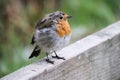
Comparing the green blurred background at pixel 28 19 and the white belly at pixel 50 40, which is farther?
the green blurred background at pixel 28 19

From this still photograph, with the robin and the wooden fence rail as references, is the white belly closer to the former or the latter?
the robin

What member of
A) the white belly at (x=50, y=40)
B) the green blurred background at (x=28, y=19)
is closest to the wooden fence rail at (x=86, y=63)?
the white belly at (x=50, y=40)

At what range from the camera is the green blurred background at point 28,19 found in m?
4.40

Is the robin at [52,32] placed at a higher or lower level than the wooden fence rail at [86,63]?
higher

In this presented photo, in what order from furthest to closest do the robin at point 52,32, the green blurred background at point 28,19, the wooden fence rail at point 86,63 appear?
the green blurred background at point 28,19
the robin at point 52,32
the wooden fence rail at point 86,63

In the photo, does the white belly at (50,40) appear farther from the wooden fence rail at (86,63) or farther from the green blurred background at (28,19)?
the green blurred background at (28,19)

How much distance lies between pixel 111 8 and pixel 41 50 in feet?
2.40

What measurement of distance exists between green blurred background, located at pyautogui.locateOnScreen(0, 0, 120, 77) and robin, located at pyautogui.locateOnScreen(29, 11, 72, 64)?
0.27 metres

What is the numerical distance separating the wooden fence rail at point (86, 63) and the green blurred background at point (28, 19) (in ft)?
1.70

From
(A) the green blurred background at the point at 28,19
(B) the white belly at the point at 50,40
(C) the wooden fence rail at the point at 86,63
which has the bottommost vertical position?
(C) the wooden fence rail at the point at 86,63

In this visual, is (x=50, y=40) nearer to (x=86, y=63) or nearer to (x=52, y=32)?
(x=52, y=32)

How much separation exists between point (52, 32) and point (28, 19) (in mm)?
493

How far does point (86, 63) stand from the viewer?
3799 millimetres

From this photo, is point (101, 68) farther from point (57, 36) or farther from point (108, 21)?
point (108, 21)
